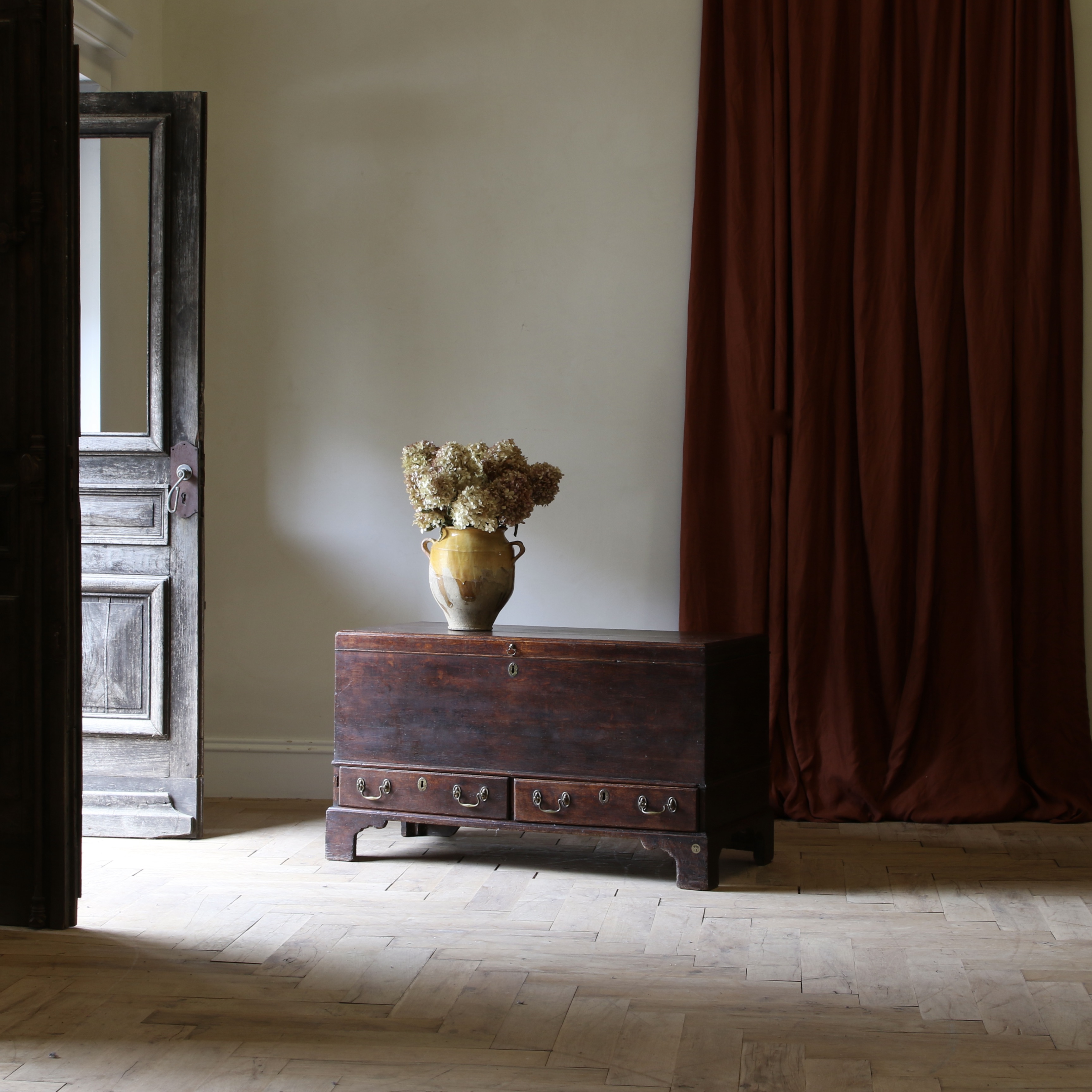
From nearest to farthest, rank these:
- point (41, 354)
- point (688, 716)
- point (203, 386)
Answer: point (41, 354) < point (688, 716) < point (203, 386)

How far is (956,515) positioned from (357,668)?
6.22 ft

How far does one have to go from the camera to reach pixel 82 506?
3.76m

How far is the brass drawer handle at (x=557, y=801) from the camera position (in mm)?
3164

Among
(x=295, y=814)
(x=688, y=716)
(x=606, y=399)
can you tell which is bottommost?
(x=295, y=814)

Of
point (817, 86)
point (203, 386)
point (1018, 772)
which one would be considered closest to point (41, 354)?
point (203, 386)

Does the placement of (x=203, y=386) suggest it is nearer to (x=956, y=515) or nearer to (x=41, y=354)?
(x=41, y=354)

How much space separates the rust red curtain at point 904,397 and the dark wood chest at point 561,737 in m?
0.58

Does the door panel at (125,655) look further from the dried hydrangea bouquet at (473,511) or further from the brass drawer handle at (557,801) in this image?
the brass drawer handle at (557,801)

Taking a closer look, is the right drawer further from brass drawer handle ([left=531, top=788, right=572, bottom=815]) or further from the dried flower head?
the dried flower head

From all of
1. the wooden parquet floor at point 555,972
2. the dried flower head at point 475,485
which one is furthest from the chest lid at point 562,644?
the wooden parquet floor at point 555,972

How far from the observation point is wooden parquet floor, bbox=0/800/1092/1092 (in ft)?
6.53

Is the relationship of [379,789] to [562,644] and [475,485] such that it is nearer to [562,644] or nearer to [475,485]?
[562,644]

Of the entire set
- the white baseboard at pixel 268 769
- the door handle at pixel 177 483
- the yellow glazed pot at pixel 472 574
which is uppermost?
the door handle at pixel 177 483

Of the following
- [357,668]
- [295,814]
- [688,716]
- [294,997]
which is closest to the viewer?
[294,997]
